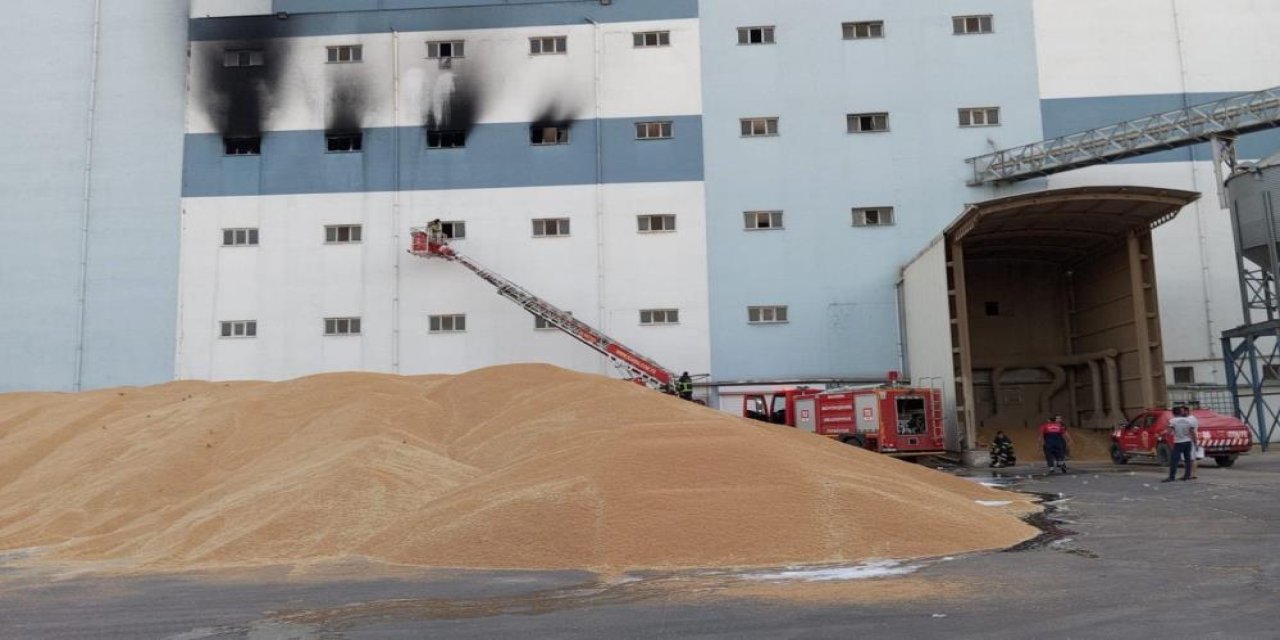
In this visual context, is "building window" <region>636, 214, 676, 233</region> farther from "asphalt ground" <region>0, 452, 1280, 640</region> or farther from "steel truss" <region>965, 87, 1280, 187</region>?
"asphalt ground" <region>0, 452, 1280, 640</region>

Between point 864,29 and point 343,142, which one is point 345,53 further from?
point 864,29

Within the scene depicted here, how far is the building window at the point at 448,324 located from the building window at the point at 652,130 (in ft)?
25.7

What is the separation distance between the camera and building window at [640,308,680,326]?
2819 centimetres

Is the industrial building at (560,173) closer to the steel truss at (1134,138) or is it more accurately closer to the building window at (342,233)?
the building window at (342,233)

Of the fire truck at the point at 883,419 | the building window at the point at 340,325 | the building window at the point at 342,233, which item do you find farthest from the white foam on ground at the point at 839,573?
the building window at the point at 342,233

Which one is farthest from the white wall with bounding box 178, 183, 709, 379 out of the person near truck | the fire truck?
the person near truck

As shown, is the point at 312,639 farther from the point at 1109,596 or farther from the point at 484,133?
the point at 484,133

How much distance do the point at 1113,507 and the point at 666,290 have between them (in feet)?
51.9

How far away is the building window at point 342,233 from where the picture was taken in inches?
1142

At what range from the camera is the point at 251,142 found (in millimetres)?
29859

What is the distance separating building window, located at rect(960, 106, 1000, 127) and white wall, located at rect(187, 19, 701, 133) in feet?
26.8

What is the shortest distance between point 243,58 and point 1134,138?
26.9 m

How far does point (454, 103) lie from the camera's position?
97.2ft

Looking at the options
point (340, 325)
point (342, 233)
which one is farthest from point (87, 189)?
point (340, 325)
